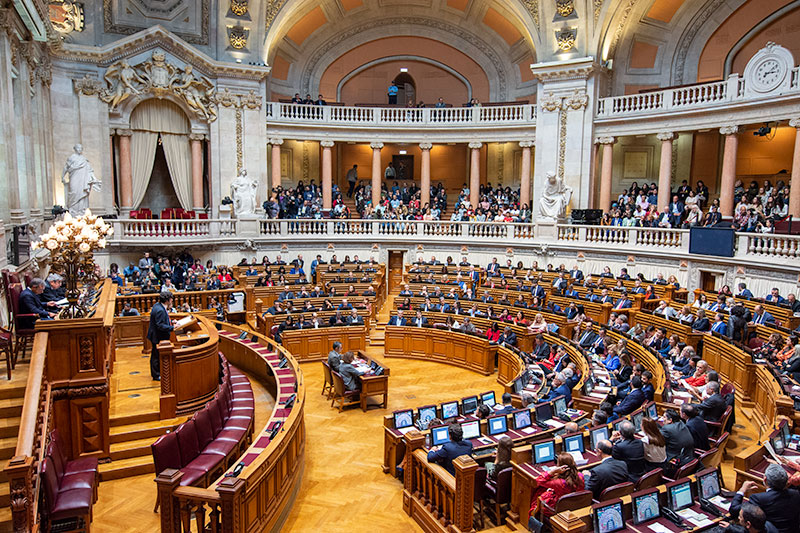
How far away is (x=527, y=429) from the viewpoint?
25.1 ft

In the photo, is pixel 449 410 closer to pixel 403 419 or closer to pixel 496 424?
pixel 403 419

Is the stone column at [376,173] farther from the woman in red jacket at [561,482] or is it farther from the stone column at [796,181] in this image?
the woman in red jacket at [561,482]

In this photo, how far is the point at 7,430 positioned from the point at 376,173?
20.7m

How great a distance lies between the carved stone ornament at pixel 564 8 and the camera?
22266 mm

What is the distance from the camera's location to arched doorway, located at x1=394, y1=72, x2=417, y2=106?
29750 mm

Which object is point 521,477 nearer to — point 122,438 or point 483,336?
point 122,438

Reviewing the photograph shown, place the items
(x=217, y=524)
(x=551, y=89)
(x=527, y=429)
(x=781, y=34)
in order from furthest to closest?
1. (x=551, y=89)
2. (x=781, y=34)
3. (x=527, y=429)
4. (x=217, y=524)

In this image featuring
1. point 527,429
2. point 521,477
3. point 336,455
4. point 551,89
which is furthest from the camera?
point 551,89

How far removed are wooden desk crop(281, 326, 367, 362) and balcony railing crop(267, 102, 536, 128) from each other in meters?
13.4

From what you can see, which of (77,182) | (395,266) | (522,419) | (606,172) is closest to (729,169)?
(606,172)

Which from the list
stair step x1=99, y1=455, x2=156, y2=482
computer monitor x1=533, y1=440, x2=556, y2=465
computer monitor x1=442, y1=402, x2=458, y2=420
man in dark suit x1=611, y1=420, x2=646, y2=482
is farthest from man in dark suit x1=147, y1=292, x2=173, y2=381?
man in dark suit x1=611, y1=420, x2=646, y2=482

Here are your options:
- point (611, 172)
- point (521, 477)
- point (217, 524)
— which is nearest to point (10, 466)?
point (217, 524)

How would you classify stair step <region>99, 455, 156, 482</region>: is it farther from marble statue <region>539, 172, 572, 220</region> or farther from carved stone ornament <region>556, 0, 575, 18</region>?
carved stone ornament <region>556, 0, 575, 18</region>

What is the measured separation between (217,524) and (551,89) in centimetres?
2150
